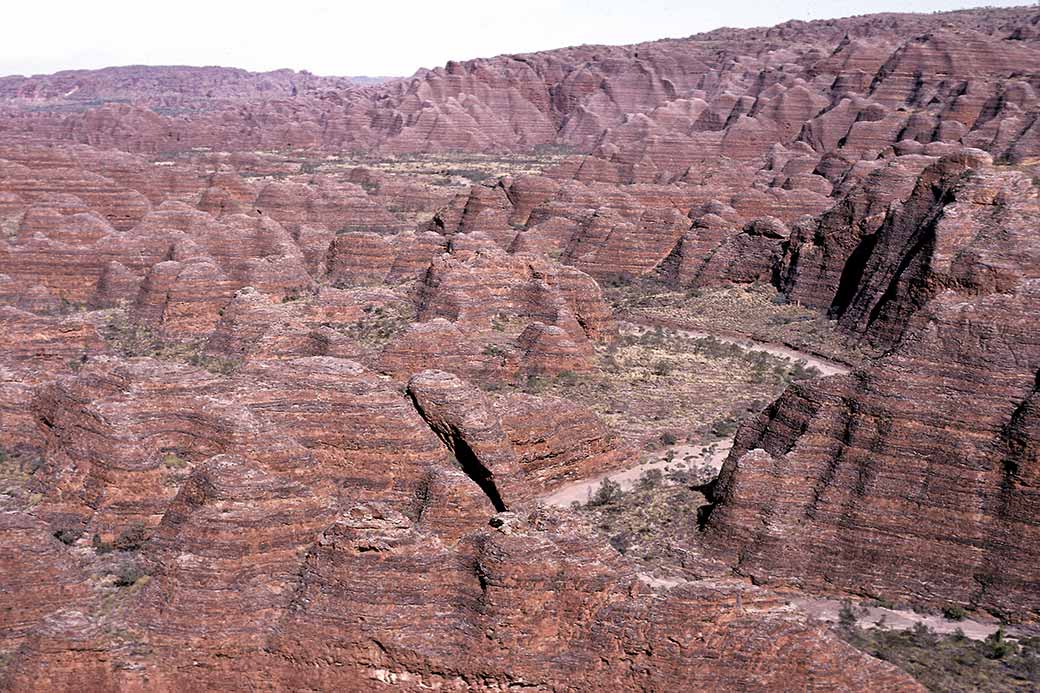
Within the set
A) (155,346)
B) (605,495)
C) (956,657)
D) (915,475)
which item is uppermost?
(915,475)

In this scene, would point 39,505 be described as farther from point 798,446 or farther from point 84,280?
point 84,280

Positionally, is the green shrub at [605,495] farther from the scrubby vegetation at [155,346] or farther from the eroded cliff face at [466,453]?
the scrubby vegetation at [155,346]

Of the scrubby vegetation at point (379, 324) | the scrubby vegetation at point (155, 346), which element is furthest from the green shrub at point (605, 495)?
the scrubby vegetation at point (155, 346)

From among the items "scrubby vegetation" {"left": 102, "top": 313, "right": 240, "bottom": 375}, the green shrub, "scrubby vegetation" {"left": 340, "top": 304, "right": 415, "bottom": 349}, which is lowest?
the green shrub

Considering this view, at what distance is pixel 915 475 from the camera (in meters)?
22.1

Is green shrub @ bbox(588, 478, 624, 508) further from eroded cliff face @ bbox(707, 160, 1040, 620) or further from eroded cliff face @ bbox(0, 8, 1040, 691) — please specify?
eroded cliff face @ bbox(707, 160, 1040, 620)

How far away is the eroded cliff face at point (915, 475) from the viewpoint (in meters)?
21.1

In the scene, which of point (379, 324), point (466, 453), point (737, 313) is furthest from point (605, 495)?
point (737, 313)

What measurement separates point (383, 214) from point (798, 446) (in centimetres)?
5534

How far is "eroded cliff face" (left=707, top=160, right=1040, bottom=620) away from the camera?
830 inches

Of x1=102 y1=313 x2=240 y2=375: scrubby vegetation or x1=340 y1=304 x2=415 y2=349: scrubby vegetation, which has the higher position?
x1=340 y1=304 x2=415 y2=349: scrubby vegetation

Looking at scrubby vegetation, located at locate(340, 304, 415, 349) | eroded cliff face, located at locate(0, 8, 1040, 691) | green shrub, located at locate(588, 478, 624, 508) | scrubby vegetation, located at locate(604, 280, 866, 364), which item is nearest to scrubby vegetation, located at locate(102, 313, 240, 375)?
eroded cliff face, located at locate(0, 8, 1040, 691)

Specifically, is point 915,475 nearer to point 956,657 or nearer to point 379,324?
point 956,657

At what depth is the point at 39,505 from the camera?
77.2 ft
